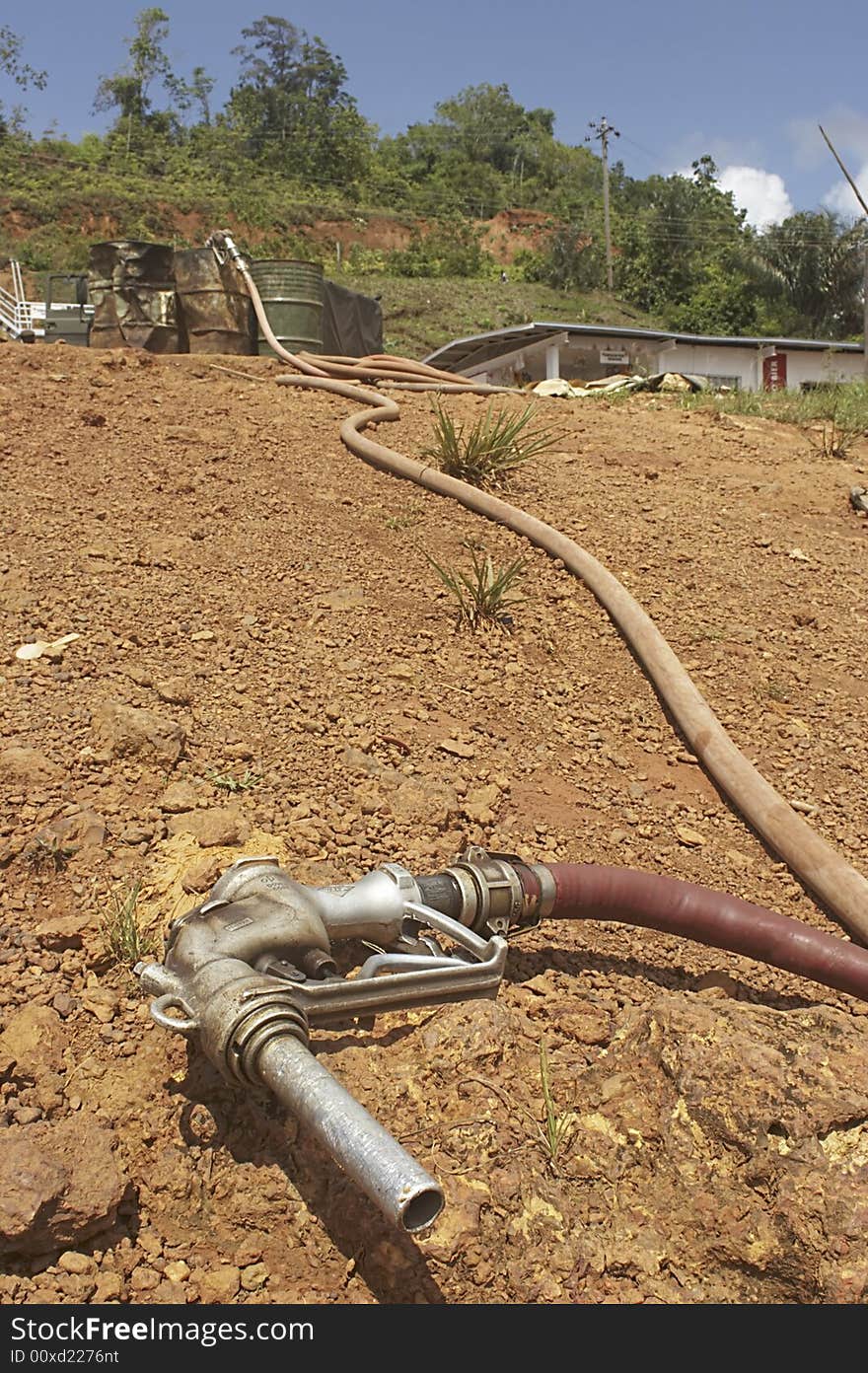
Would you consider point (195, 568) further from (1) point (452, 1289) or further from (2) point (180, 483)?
(1) point (452, 1289)

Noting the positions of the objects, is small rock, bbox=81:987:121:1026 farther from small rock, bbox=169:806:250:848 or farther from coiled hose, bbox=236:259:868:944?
coiled hose, bbox=236:259:868:944

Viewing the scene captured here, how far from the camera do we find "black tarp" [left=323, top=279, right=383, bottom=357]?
31.9 ft

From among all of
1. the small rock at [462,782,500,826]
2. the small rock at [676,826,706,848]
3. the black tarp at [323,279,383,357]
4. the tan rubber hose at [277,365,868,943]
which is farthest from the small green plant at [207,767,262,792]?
the black tarp at [323,279,383,357]

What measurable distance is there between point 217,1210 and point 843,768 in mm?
2133

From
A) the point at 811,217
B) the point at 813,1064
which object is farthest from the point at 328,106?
the point at 813,1064

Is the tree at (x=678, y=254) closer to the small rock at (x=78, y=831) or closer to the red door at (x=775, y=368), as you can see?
the red door at (x=775, y=368)

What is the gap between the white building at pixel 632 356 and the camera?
19984 mm

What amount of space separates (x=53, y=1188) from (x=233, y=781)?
1082 millimetres

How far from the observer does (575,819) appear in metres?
2.49

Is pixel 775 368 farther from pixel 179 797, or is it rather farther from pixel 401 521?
pixel 179 797

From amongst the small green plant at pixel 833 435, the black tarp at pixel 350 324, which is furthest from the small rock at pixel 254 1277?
the black tarp at pixel 350 324

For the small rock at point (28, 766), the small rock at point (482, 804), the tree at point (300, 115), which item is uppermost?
the tree at point (300, 115)

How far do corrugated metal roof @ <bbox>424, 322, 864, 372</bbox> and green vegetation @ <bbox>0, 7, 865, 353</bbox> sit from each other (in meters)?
7.82

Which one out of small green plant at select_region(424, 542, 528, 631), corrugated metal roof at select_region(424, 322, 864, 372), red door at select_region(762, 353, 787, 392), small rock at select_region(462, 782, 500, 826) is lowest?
small rock at select_region(462, 782, 500, 826)
